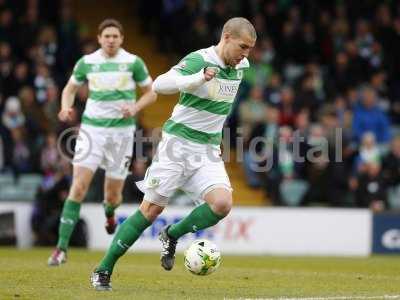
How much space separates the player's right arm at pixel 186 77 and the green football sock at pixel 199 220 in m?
1.31

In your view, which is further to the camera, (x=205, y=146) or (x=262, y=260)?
(x=262, y=260)

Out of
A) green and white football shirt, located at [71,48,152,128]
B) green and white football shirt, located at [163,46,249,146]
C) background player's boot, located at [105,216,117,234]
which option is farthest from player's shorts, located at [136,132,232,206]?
background player's boot, located at [105,216,117,234]

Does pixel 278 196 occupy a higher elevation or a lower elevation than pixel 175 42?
lower

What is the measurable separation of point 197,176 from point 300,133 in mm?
11583

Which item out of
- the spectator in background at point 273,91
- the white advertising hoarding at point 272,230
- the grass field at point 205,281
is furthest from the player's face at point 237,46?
the spectator in background at point 273,91

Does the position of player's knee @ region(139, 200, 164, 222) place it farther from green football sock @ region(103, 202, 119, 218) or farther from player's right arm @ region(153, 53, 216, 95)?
green football sock @ region(103, 202, 119, 218)

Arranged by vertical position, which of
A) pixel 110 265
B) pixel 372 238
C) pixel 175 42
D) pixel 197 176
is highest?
pixel 175 42

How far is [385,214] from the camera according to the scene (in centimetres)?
2009

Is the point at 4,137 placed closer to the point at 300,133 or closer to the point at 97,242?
the point at 97,242

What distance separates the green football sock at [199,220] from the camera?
10.4m

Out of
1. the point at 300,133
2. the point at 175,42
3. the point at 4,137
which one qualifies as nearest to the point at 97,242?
the point at 4,137

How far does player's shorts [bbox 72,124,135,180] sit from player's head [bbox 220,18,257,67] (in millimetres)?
4337

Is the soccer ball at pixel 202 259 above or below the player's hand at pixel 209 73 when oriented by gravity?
below

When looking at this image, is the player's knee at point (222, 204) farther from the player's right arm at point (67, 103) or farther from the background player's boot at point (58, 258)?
the background player's boot at point (58, 258)
